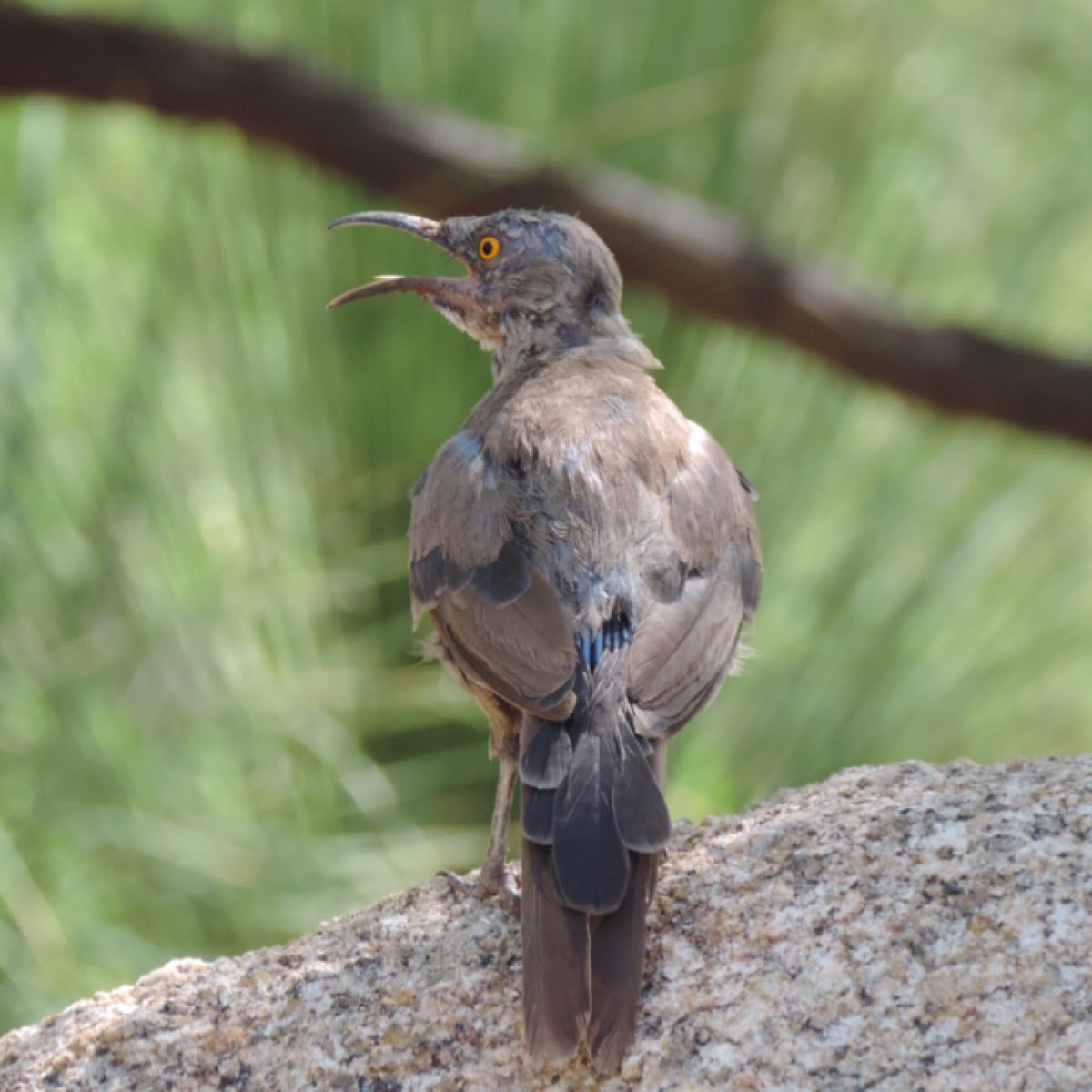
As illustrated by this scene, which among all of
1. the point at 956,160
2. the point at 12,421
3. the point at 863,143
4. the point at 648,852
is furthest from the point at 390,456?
the point at 648,852

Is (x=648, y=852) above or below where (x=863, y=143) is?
below

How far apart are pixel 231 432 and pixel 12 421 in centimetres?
72

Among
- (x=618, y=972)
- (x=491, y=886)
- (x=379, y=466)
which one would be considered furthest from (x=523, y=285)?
(x=618, y=972)

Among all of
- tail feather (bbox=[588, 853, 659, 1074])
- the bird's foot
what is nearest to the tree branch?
the bird's foot

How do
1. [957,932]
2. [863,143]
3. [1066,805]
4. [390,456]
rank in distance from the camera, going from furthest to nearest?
[863,143] < [390,456] < [1066,805] < [957,932]

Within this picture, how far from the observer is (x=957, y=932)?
2.91m

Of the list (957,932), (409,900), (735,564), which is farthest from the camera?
(735,564)

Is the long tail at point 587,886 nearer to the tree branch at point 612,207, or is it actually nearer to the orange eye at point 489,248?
the orange eye at point 489,248

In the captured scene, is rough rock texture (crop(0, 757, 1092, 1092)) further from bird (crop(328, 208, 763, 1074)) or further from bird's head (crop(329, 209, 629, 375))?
bird's head (crop(329, 209, 629, 375))

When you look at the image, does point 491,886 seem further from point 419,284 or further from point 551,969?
point 419,284

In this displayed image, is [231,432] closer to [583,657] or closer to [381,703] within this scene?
[381,703]

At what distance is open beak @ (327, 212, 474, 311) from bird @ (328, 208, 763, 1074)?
0.98 ft

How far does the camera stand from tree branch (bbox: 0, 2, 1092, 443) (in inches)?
229

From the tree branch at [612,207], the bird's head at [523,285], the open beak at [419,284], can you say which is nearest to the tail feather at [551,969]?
the bird's head at [523,285]
